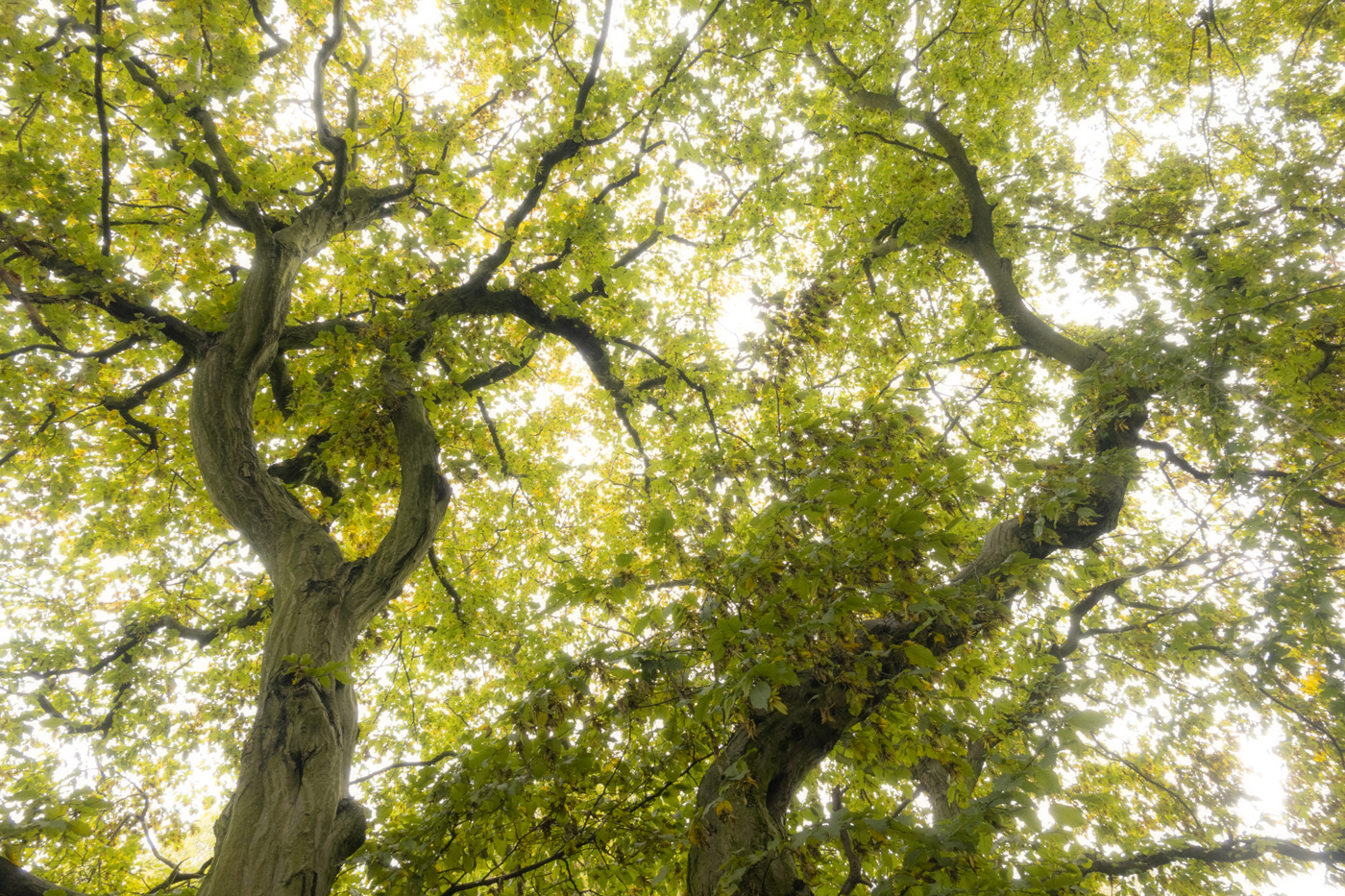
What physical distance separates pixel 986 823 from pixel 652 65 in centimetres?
650

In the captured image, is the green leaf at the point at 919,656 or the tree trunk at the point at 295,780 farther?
the tree trunk at the point at 295,780

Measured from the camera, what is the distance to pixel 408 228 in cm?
638

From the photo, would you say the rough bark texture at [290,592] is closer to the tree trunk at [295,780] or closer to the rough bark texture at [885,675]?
the tree trunk at [295,780]

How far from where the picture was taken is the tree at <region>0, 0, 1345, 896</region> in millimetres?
2227

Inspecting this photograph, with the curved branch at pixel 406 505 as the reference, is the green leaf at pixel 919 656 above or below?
below

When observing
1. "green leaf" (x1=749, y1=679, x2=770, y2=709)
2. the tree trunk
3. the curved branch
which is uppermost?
the curved branch

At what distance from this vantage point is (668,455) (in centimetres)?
646

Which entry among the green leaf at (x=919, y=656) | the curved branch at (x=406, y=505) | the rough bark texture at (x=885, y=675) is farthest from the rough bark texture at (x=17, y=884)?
the green leaf at (x=919, y=656)

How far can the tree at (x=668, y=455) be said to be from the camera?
87.7 inches

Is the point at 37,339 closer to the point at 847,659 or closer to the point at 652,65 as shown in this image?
the point at 652,65

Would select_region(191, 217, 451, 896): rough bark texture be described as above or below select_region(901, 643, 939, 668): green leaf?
above

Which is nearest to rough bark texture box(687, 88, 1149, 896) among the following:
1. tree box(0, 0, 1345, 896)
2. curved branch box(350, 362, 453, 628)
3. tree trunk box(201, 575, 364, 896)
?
tree box(0, 0, 1345, 896)

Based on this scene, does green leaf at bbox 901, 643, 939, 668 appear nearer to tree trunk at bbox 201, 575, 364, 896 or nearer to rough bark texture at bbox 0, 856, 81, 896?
tree trunk at bbox 201, 575, 364, 896

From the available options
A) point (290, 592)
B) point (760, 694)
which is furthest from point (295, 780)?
point (760, 694)
